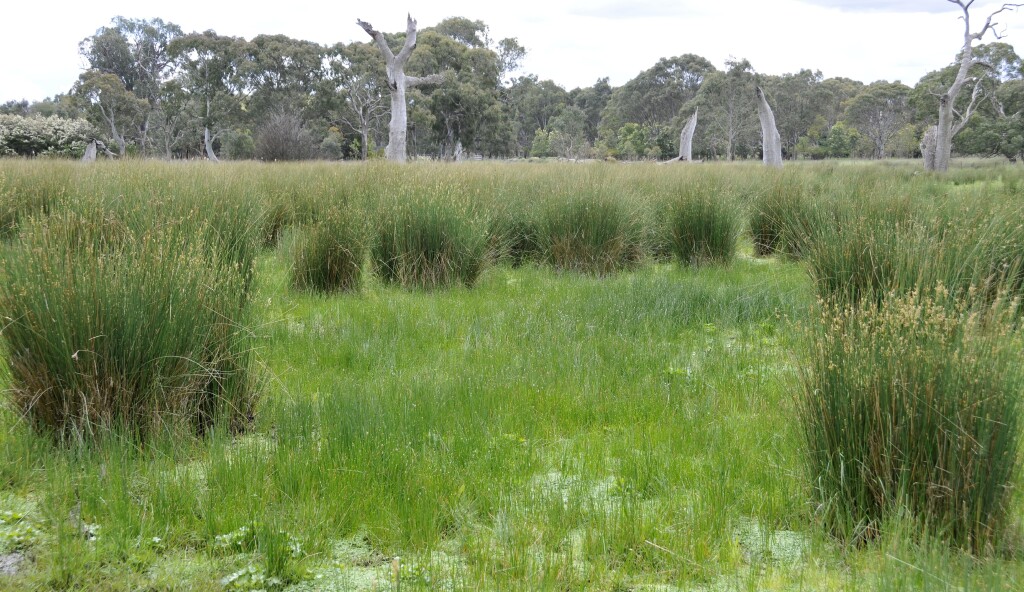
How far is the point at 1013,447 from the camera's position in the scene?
2195mm

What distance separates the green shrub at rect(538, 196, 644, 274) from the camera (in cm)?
718

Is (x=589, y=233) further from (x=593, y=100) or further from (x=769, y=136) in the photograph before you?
(x=593, y=100)

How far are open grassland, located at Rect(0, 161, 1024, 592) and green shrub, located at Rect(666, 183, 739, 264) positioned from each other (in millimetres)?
2485

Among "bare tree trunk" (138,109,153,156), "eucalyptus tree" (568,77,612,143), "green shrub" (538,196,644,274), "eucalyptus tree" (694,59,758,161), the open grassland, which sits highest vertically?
"eucalyptus tree" (568,77,612,143)

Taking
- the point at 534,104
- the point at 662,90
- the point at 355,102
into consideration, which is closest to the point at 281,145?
the point at 355,102

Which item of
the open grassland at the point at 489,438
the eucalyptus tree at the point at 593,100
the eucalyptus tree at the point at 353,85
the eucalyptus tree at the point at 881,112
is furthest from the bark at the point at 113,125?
the eucalyptus tree at the point at 881,112

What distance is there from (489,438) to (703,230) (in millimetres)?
Result: 4968

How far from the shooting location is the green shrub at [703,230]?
740 centimetres

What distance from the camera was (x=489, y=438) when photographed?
123 inches

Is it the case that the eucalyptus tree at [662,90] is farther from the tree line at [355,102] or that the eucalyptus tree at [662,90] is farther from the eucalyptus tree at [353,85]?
the eucalyptus tree at [353,85]

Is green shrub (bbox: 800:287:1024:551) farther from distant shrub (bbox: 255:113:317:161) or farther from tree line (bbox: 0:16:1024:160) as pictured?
tree line (bbox: 0:16:1024:160)

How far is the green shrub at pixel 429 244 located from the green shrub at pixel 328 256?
0.43 m

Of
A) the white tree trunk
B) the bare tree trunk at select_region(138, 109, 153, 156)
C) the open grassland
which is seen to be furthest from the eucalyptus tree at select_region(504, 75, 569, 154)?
the open grassland

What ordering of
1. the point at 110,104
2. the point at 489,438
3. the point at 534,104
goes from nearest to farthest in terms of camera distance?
the point at 489,438, the point at 110,104, the point at 534,104
